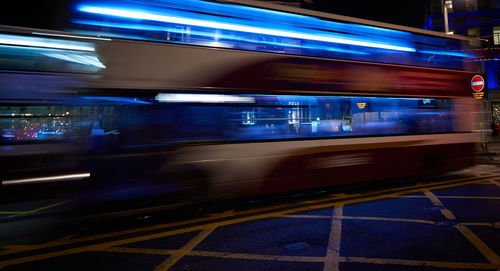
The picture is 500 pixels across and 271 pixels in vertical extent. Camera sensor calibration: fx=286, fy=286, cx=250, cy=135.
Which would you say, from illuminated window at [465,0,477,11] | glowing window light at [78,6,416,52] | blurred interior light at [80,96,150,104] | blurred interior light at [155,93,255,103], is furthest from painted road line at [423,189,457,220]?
illuminated window at [465,0,477,11]

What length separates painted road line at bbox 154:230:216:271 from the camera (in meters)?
3.21

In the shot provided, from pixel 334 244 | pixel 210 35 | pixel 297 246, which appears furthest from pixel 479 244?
pixel 210 35

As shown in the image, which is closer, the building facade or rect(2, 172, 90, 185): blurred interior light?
rect(2, 172, 90, 185): blurred interior light

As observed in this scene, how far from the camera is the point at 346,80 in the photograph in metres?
5.78

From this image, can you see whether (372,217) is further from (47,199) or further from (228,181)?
(47,199)

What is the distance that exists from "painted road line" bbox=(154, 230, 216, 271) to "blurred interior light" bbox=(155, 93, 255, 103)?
206cm

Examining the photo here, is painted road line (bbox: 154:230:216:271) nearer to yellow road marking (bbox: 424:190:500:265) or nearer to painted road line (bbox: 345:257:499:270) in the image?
painted road line (bbox: 345:257:499:270)

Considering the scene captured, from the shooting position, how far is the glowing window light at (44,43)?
3.74 metres

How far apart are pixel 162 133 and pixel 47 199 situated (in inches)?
71.2

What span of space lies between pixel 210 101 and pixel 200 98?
177 mm

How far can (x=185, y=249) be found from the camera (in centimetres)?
369

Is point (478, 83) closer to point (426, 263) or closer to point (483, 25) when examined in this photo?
point (426, 263)

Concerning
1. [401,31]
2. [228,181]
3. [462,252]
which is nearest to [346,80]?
[401,31]

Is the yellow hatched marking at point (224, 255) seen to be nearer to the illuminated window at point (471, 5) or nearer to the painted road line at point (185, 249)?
the painted road line at point (185, 249)
